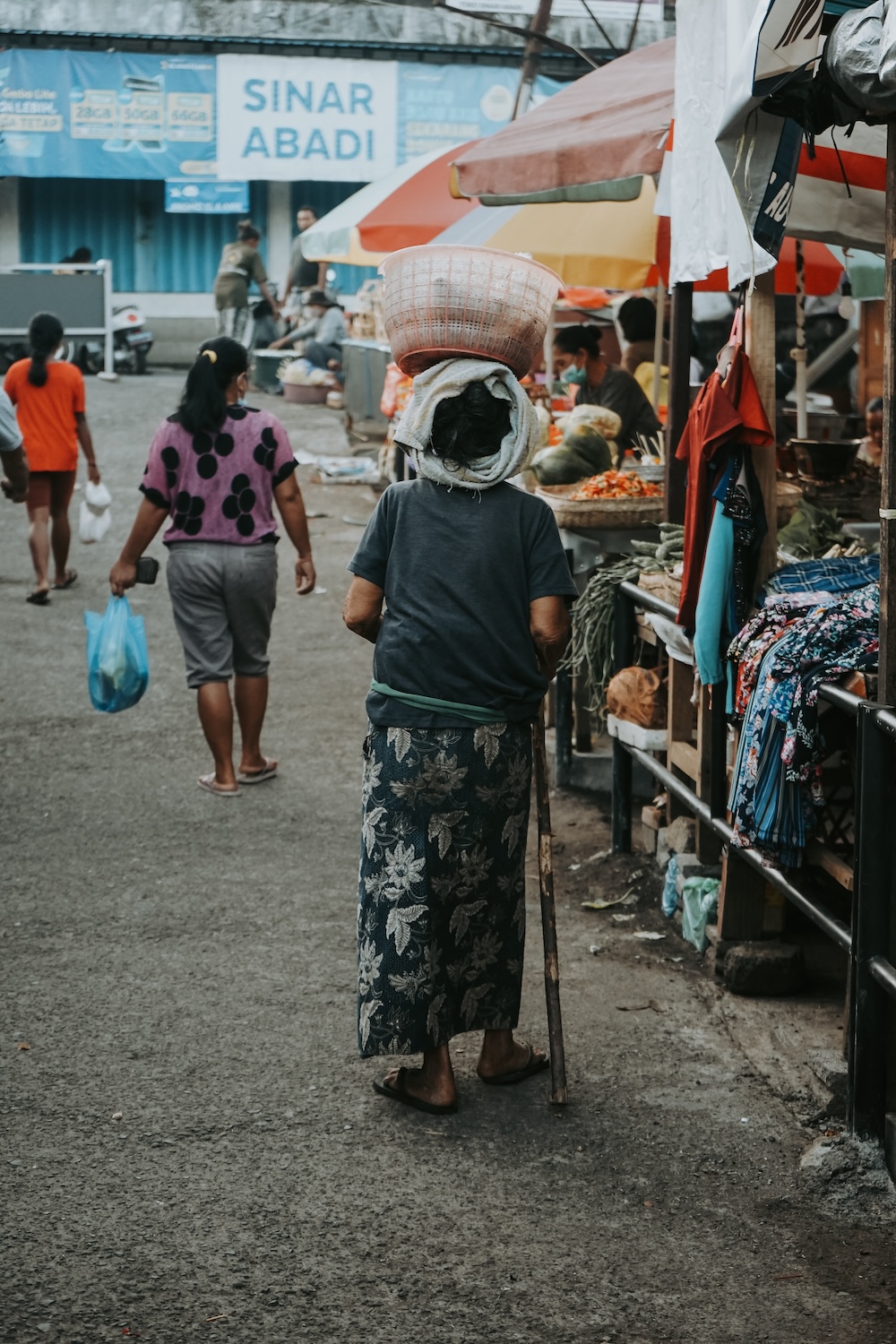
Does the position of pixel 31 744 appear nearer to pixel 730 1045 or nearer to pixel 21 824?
pixel 21 824

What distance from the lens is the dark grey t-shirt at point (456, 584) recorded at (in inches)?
151

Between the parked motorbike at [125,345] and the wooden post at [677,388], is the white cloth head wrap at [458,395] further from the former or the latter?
the parked motorbike at [125,345]

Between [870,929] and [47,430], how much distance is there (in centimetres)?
811

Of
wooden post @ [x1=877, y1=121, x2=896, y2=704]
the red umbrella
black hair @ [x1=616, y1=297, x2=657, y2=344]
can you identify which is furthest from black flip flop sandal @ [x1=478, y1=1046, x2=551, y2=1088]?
black hair @ [x1=616, y1=297, x2=657, y2=344]

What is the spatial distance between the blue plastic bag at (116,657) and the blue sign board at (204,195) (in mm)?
19301

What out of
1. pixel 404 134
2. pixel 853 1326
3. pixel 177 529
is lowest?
pixel 853 1326

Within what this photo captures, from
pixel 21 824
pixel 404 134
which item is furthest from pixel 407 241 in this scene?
pixel 404 134

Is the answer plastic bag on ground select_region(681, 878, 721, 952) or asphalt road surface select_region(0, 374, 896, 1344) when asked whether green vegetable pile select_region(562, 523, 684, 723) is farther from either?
plastic bag on ground select_region(681, 878, 721, 952)

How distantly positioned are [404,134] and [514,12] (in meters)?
5.83

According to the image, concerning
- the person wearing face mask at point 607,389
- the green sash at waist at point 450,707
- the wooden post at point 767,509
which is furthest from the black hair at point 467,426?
the person wearing face mask at point 607,389

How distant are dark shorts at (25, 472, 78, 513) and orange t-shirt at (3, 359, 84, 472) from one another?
0.11 metres

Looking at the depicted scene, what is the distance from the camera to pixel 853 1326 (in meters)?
3.03

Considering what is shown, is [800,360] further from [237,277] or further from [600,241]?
[237,277]

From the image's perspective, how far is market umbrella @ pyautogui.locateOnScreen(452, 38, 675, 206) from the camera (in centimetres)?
587
